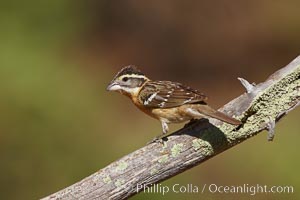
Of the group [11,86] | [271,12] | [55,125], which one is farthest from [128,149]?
[271,12]

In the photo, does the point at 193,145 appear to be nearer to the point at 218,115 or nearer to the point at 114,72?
the point at 218,115

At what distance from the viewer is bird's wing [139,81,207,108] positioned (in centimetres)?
524

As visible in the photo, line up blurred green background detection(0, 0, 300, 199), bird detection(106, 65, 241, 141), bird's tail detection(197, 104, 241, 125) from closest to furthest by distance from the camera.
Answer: bird's tail detection(197, 104, 241, 125)
bird detection(106, 65, 241, 141)
blurred green background detection(0, 0, 300, 199)

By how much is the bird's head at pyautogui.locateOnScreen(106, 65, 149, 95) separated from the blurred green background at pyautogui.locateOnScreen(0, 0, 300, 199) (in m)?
2.61

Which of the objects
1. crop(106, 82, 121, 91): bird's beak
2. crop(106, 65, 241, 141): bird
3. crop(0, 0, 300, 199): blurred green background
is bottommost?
crop(106, 65, 241, 141): bird

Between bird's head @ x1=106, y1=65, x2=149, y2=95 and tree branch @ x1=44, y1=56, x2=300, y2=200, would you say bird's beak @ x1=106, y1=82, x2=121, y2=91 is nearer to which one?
bird's head @ x1=106, y1=65, x2=149, y2=95

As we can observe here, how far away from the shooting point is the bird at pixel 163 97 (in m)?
5.22

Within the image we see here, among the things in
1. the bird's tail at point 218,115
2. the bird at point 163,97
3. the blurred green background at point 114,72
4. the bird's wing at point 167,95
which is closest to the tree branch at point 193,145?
the bird's tail at point 218,115

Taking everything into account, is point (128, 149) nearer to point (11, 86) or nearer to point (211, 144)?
point (11, 86)

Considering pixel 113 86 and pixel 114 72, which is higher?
pixel 114 72

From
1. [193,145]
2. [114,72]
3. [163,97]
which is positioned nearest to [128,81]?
[163,97]

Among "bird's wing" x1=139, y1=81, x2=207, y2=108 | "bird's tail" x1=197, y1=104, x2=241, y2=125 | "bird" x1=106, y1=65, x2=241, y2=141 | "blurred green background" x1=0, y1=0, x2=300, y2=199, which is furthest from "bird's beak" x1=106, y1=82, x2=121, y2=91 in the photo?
"blurred green background" x1=0, y1=0, x2=300, y2=199

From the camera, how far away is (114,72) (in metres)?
11.5

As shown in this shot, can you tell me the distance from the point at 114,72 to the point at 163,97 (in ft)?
20.3
